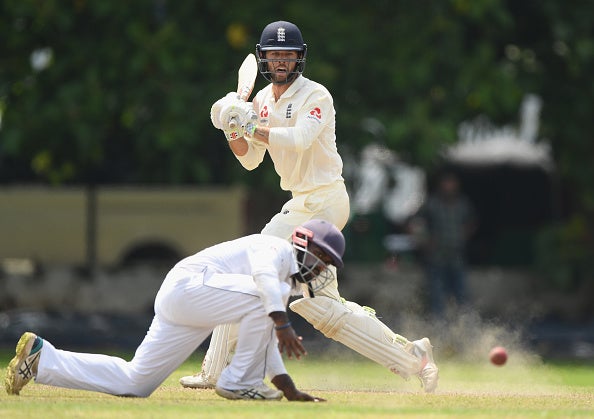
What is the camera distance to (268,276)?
7637 mm

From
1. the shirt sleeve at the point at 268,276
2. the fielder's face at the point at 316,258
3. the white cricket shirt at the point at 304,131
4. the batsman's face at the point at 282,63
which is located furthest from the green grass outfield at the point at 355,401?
the batsman's face at the point at 282,63

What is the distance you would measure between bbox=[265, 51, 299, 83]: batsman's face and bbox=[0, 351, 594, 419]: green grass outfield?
6.19ft

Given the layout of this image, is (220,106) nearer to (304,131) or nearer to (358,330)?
(304,131)

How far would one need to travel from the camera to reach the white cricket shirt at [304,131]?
883cm

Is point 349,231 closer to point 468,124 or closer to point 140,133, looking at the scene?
point 468,124

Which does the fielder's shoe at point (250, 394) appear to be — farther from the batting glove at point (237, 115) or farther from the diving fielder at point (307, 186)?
the batting glove at point (237, 115)

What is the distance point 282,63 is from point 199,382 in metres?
1.95

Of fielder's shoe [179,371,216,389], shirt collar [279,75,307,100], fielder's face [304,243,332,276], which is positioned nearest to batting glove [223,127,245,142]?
shirt collar [279,75,307,100]

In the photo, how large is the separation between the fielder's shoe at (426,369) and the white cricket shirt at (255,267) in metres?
1.20

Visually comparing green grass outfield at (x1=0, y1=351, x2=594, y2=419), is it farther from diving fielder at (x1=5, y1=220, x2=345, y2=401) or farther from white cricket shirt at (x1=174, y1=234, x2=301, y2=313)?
white cricket shirt at (x1=174, y1=234, x2=301, y2=313)

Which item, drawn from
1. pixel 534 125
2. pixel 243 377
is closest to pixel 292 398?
pixel 243 377

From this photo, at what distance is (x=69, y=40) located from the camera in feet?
54.9

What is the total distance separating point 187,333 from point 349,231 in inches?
452

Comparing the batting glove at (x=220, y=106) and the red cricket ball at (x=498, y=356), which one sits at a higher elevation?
the batting glove at (x=220, y=106)
